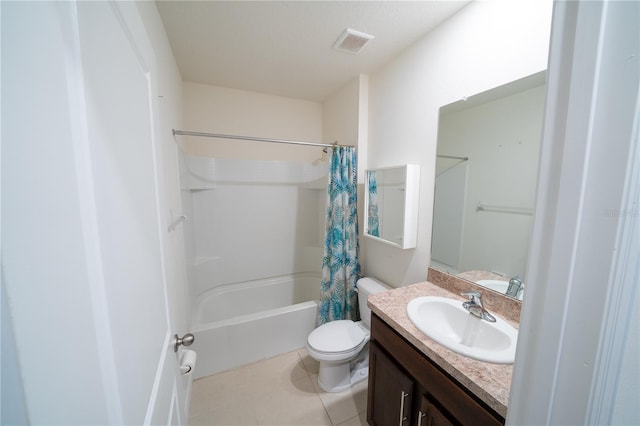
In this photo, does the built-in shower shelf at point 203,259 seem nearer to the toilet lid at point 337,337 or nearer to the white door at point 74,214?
the toilet lid at point 337,337

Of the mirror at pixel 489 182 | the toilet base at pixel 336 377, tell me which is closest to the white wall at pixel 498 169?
the mirror at pixel 489 182

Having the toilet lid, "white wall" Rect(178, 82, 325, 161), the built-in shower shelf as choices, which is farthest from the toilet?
"white wall" Rect(178, 82, 325, 161)

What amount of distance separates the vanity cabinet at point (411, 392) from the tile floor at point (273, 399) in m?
0.27

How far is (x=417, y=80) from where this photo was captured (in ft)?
4.90

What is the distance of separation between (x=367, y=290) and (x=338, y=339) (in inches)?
16.4

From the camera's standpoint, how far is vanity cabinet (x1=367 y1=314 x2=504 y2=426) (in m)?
0.75

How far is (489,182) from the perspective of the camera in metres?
1.15

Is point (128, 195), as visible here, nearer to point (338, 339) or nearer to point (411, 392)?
point (411, 392)

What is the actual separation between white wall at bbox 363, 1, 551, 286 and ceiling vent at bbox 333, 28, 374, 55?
Result: 0.31 meters

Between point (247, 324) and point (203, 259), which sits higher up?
point (203, 259)

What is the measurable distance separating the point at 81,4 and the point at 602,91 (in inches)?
28.2

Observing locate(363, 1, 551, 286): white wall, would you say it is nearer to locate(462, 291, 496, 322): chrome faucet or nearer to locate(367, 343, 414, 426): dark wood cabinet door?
locate(462, 291, 496, 322): chrome faucet

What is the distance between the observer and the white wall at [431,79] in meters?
0.99

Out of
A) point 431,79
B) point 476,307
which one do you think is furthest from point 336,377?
point 431,79
